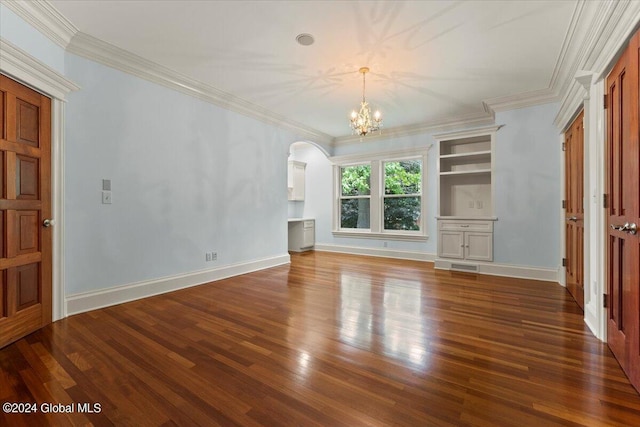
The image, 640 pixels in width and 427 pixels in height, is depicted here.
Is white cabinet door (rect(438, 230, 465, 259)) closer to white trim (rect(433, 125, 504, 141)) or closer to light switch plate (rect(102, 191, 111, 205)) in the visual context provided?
white trim (rect(433, 125, 504, 141))

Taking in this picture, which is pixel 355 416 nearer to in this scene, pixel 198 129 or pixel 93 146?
pixel 93 146

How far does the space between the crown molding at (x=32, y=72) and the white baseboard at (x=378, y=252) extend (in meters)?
5.57

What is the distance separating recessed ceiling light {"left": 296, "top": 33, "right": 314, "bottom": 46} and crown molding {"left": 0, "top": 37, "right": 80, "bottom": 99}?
2235 millimetres

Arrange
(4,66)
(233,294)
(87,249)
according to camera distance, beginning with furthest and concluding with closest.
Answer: (233,294), (87,249), (4,66)

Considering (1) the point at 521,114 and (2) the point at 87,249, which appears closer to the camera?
(2) the point at 87,249

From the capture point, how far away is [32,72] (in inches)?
97.0

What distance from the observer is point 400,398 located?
1.64m

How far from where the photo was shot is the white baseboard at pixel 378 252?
239 inches

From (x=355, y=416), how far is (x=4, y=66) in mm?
3398

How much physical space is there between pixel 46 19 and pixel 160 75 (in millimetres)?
1175

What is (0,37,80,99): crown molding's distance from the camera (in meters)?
2.23

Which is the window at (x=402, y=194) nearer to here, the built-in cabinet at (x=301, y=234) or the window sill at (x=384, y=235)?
the window sill at (x=384, y=235)

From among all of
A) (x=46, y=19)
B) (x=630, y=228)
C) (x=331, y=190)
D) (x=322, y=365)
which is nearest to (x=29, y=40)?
(x=46, y=19)

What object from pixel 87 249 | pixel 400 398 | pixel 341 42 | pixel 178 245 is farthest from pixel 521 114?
pixel 87 249
